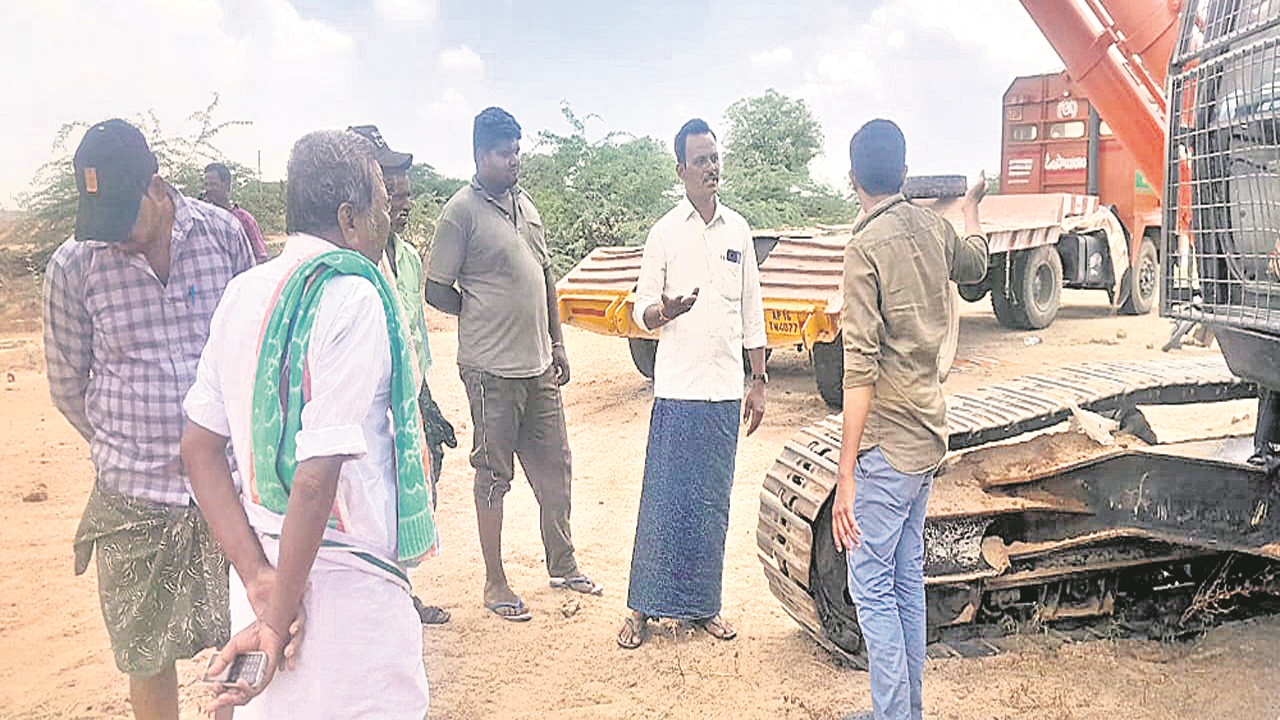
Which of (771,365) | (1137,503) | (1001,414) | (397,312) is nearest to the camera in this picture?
(397,312)

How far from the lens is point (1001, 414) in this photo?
13.4 feet

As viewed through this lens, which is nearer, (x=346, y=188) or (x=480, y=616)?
(x=346, y=188)

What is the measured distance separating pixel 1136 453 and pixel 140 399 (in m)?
2.93

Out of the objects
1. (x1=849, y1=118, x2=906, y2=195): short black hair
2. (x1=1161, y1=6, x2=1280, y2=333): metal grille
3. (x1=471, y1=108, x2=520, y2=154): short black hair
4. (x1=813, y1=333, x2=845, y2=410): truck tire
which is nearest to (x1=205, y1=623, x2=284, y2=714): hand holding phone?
(x1=849, y1=118, x2=906, y2=195): short black hair

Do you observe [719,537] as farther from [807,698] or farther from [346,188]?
[346,188]

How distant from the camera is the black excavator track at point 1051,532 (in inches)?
143

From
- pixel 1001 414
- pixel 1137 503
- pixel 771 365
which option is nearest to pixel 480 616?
pixel 1001 414

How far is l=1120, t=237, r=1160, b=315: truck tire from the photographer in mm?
13453

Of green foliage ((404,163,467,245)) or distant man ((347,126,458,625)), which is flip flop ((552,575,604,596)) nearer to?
distant man ((347,126,458,625))

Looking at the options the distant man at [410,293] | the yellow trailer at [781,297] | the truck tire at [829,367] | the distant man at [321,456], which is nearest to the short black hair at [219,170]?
the yellow trailer at [781,297]

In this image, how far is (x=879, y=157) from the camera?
10.3 ft

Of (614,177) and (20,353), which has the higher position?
(614,177)

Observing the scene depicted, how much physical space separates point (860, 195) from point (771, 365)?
6.92m

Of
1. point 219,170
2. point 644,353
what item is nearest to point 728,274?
point 219,170
